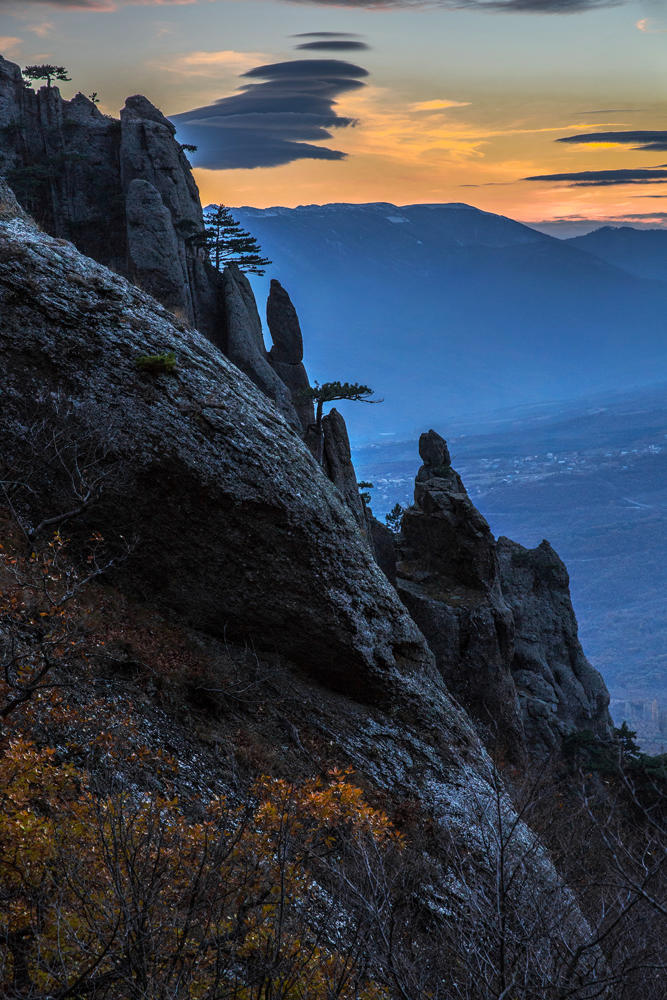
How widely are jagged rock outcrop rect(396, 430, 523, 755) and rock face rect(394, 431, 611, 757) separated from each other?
6cm

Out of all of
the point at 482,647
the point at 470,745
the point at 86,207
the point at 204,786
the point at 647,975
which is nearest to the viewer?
the point at 647,975

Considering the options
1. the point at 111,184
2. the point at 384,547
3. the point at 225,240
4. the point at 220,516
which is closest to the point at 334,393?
the point at 384,547

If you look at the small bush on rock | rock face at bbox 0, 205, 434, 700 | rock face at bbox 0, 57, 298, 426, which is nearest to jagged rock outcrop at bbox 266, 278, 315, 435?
rock face at bbox 0, 57, 298, 426

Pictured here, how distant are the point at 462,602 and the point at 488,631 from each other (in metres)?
2.19

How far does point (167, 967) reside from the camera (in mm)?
11188

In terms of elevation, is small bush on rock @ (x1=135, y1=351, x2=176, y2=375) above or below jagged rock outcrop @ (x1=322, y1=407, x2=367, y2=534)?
below

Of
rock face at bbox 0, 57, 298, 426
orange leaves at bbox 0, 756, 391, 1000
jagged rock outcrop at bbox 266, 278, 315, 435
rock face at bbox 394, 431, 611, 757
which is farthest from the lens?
jagged rock outcrop at bbox 266, 278, 315, 435

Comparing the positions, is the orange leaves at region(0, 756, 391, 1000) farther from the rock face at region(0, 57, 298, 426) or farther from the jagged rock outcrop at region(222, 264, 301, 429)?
the rock face at region(0, 57, 298, 426)

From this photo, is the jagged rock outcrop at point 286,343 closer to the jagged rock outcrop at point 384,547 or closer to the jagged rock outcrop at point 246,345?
the jagged rock outcrop at point 246,345

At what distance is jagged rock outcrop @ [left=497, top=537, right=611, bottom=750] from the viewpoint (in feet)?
173

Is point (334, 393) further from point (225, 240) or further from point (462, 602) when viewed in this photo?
point (225, 240)

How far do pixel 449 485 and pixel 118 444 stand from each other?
1220 inches

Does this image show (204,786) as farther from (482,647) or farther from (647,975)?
(482,647)

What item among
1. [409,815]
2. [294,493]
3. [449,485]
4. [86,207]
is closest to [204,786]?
[409,815]
